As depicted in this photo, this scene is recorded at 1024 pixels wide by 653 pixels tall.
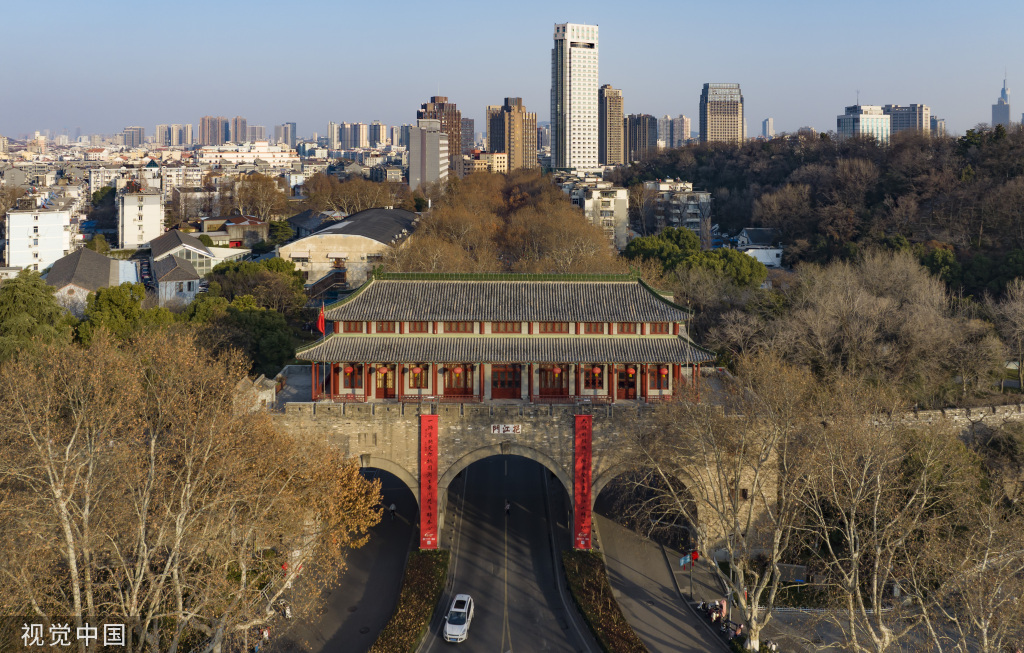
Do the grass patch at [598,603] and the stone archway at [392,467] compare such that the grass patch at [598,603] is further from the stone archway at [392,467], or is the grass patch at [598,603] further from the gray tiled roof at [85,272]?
the gray tiled roof at [85,272]

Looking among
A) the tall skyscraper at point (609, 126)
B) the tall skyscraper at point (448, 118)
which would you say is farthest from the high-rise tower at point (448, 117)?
the tall skyscraper at point (609, 126)

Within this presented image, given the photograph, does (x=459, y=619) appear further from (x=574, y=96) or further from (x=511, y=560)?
(x=574, y=96)

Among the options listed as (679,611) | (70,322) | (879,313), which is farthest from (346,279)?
(679,611)

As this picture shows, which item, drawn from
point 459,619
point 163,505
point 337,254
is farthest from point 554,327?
point 337,254

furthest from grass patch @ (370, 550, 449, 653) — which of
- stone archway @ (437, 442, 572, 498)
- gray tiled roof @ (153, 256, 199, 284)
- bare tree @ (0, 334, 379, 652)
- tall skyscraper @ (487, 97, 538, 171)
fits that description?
tall skyscraper @ (487, 97, 538, 171)

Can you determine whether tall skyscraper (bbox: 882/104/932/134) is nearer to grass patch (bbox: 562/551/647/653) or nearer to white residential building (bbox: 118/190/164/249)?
white residential building (bbox: 118/190/164/249)
